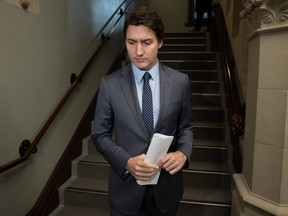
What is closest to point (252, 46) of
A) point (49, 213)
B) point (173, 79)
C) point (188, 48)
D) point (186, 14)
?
point (173, 79)

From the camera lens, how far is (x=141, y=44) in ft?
3.84

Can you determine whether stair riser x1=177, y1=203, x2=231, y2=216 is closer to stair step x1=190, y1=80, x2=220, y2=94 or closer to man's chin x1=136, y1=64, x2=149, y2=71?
man's chin x1=136, y1=64, x2=149, y2=71

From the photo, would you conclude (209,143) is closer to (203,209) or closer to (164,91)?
(203,209)

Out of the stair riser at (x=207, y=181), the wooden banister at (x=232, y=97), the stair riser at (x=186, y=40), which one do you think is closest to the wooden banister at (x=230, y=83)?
the wooden banister at (x=232, y=97)

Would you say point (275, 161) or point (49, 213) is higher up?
point (275, 161)

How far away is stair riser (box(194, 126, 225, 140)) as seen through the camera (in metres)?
3.11

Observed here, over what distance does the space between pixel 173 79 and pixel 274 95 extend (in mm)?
545

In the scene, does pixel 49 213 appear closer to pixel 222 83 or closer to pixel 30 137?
pixel 30 137

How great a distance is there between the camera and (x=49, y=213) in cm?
248

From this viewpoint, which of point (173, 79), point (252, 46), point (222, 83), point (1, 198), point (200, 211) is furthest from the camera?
point (222, 83)

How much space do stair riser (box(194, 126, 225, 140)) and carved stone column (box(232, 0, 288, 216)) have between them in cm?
148

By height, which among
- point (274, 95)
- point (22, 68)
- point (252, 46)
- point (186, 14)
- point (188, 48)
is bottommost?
point (274, 95)

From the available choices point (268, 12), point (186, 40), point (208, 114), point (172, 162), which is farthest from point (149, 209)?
point (186, 40)

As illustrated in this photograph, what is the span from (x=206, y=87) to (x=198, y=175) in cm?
151
